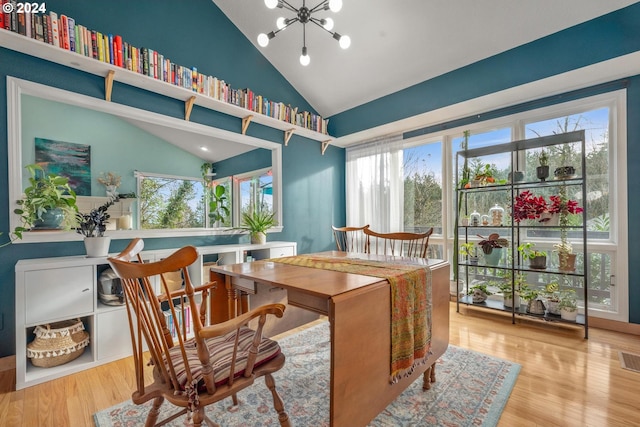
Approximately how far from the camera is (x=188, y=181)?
529cm

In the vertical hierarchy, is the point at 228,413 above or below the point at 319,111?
below

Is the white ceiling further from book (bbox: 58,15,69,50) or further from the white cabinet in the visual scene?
the white cabinet

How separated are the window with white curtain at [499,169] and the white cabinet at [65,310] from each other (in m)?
2.96

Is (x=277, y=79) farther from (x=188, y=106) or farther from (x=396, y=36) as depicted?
(x=396, y=36)

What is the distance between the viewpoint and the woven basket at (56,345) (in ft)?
6.24

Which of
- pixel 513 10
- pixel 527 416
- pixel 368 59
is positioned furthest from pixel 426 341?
pixel 368 59

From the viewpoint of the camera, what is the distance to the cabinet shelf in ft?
9.00

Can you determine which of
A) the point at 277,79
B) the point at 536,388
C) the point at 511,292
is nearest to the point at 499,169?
the point at 511,292

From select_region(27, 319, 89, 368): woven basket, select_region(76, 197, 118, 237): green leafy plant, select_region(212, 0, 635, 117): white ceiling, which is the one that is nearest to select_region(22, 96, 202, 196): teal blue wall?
select_region(76, 197, 118, 237): green leafy plant

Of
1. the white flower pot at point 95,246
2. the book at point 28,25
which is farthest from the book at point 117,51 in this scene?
the white flower pot at point 95,246

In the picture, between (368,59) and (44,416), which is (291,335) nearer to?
(44,416)

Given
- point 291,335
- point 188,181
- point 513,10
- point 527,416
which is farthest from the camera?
point 188,181

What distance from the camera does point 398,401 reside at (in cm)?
166

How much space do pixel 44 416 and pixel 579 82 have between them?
4636mm
